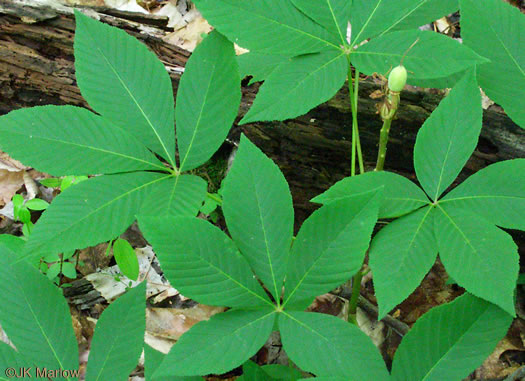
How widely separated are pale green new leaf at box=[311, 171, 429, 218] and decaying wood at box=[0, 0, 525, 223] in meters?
0.58

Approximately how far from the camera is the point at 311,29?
1.07 meters

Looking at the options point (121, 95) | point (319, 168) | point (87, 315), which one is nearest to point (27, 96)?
point (87, 315)

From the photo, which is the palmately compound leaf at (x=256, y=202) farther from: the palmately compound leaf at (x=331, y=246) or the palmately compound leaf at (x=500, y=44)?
the palmately compound leaf at (x=500, y=44)

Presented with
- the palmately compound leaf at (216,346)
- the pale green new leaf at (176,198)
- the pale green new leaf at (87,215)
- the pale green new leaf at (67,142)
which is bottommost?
the palmately compound leaf at (216,346)

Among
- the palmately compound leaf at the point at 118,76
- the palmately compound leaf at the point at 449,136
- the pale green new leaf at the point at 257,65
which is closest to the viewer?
the palmately compound leaf at the point at 449,136

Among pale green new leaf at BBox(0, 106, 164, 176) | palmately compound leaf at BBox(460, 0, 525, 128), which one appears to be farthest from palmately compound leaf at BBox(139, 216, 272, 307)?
palmately compound leaf at BBox(460, 0, 525, 128)

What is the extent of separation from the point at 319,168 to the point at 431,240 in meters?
0.77

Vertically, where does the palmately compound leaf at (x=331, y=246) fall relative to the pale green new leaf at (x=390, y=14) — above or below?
below

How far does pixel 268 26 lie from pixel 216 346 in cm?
74

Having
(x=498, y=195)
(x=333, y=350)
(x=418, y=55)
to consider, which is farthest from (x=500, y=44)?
(x=333, y=350)

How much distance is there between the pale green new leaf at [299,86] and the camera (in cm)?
100

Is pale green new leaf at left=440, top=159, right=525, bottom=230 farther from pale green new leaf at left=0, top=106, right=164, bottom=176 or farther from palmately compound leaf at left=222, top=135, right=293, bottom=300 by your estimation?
pale green new leaf at left=0, top=106, right=164, bottom=176

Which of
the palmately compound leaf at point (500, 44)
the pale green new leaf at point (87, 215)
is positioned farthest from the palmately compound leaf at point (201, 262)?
the palmately compound leaf at point (500, 44)

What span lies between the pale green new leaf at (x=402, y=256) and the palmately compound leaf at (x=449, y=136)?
0.26 feet
